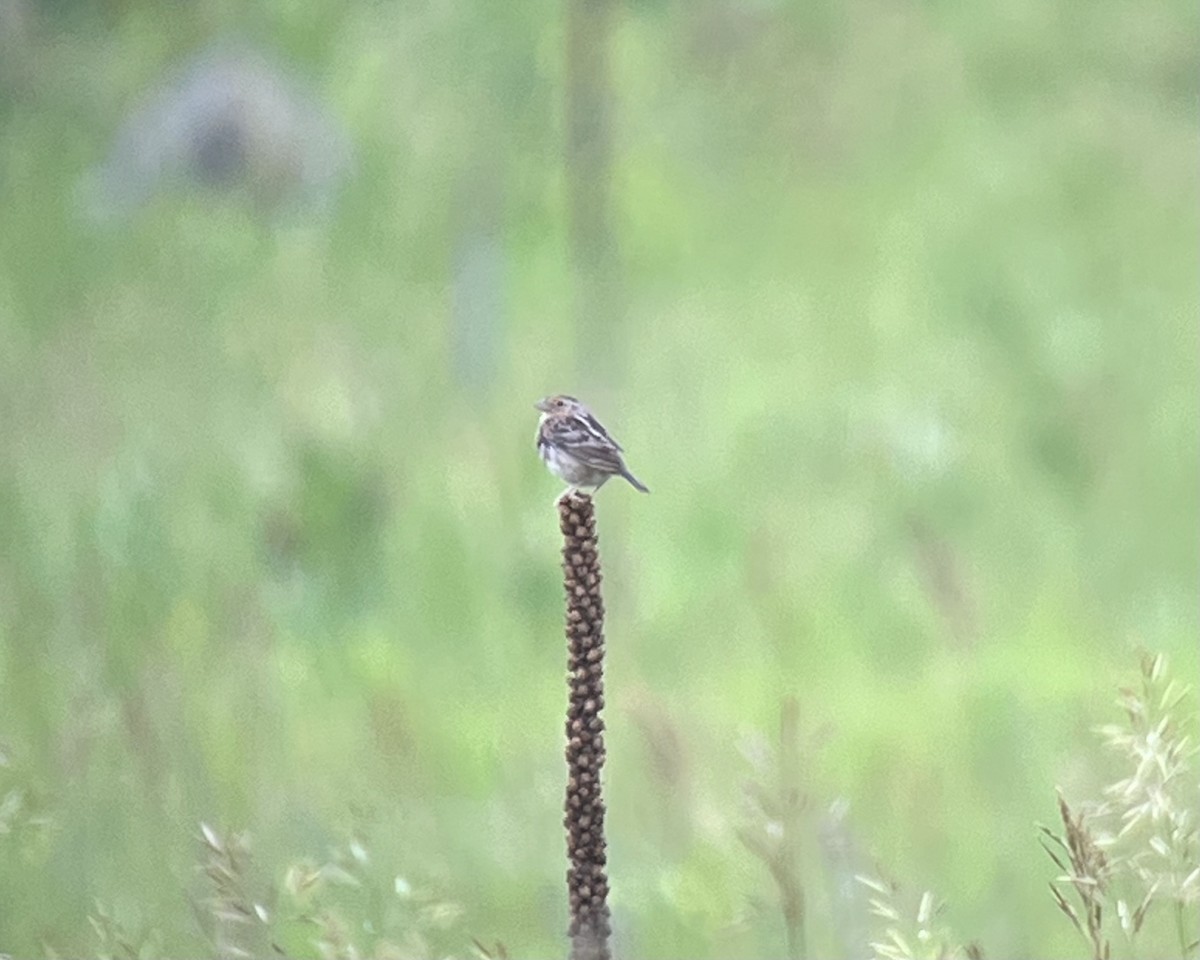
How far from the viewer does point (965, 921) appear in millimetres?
1140

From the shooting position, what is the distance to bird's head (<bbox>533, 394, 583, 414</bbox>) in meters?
1.18

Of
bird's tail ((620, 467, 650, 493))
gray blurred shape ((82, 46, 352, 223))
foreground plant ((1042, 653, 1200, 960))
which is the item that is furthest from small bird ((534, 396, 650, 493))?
foreground plant ((1042, 653, 1200, 960))

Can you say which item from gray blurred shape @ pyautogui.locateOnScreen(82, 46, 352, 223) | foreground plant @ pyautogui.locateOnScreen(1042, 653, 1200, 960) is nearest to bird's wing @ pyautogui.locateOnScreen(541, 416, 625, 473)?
gray blurred shape @ pyautogui.locateOnScreen(82, 46, 352, 223)

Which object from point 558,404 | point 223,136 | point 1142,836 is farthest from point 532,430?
point 1142,836

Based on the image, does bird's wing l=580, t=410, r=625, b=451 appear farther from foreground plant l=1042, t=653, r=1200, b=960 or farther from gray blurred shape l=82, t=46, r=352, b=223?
foreground plant l=1042, t=653, r=1200, b=960

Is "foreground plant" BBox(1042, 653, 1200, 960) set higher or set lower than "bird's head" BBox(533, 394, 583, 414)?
lower

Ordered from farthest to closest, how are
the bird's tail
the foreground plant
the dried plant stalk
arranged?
the bird's tail, the foreground plant, the dried plant stalk

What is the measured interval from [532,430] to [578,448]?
0.18 feet

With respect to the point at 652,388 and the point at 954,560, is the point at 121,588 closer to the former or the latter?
the point at 652,388

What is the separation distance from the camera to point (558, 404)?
1184 mm

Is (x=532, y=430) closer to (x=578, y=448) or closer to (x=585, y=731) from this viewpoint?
(x=578, y=448)

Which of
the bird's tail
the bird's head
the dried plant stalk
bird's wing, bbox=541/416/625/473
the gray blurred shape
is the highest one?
the gray blurred shape

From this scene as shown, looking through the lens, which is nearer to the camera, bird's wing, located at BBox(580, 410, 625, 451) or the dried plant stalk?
the dried plant stalk

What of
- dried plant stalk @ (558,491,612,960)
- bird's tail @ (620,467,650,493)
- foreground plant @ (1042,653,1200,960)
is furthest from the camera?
bird's tail @ (620,467,650,493)
